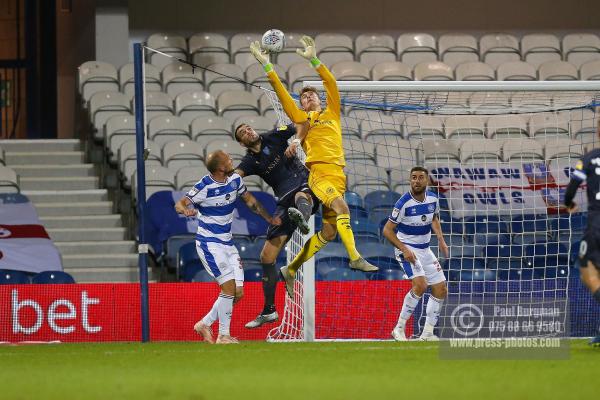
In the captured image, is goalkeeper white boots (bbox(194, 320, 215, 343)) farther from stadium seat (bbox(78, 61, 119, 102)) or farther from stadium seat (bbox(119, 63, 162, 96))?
stadium seat (bbox(78, 61, 119, 102))

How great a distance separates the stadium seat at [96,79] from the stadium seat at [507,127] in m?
6.55

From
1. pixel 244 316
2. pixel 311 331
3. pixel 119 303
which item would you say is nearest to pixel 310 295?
pixel 311 331

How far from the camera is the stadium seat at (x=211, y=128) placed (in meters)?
19.1

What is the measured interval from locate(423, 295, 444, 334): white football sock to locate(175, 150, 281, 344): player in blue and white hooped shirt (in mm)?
2261

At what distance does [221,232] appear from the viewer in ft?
42.5

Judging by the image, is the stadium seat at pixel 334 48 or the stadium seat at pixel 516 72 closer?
the stadium seat at pixel 516 72

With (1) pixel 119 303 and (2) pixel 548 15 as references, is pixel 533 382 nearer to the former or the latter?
(1) pixel 119 303

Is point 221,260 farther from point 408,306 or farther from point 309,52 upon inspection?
point 309,52

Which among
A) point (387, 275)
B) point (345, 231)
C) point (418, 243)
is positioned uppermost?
point (345, 231)

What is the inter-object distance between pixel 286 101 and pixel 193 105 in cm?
779

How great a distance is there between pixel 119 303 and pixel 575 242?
627cm

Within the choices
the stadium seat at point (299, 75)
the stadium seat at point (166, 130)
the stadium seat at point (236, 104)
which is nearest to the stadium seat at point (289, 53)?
the stadium seat at point (299, 75)

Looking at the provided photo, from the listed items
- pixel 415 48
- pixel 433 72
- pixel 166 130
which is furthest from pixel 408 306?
pixel 415 48

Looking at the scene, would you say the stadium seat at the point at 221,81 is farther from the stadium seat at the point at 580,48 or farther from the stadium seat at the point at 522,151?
the stadium seat at the point at 580,48
